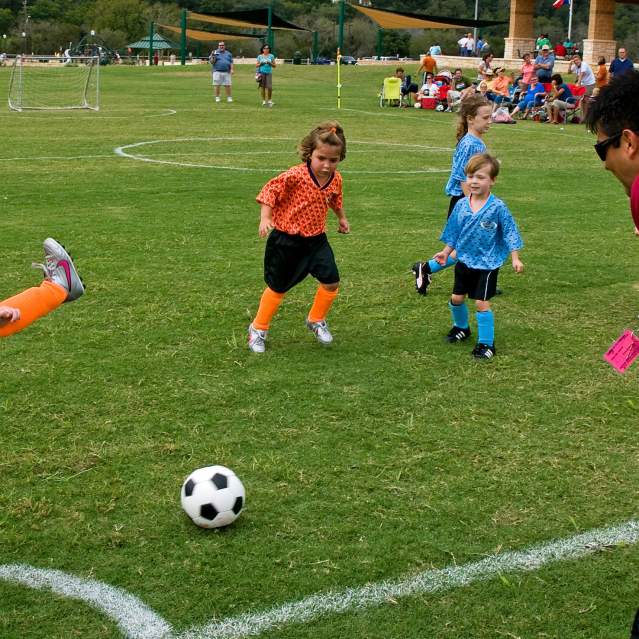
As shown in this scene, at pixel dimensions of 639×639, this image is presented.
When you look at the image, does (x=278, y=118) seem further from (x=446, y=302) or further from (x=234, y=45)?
(x=234, y=45)

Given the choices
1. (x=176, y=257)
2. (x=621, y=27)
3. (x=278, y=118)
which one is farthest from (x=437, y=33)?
(x=176, y=257)

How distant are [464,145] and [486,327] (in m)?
1.96

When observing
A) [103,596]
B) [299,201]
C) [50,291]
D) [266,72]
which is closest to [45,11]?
[266,72]

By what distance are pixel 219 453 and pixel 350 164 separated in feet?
37.4

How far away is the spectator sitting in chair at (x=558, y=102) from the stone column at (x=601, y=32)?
17.4m

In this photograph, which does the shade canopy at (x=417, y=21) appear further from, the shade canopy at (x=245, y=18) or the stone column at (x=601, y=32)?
the shade canopy at (x=245, y=18)

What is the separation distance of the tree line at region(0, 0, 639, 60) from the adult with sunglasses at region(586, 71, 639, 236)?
8010 cm

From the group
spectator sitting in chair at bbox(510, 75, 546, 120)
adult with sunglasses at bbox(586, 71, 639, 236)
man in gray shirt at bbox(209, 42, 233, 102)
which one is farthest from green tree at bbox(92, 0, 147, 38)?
adult with sunglasses at bbox(586, 71, 639, 236)

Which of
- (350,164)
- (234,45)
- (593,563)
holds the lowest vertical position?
(593,563)

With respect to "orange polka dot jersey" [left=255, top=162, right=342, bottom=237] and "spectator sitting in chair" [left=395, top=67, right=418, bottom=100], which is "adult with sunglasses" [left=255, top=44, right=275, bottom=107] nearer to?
"spectator sitting in chair" [left=395, top=67, right=418, bottom=100]

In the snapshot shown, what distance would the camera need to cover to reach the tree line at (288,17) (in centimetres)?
8556

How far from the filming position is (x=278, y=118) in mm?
24500

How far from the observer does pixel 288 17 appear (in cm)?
9988

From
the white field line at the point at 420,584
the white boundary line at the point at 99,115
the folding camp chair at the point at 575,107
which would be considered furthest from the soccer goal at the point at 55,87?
the white field line at the point at 420,584
